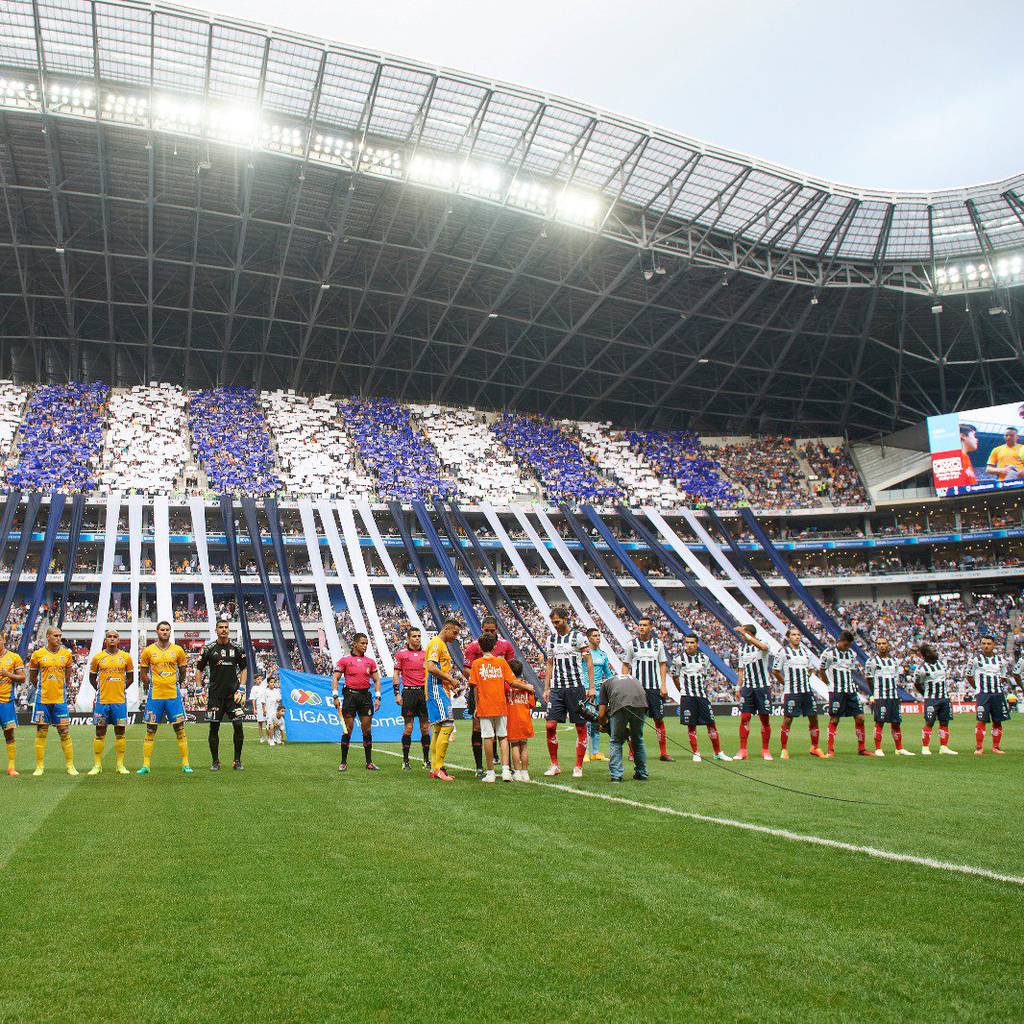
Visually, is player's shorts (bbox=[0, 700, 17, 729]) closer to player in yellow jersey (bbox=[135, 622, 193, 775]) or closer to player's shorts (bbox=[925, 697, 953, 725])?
player in yellow jersey (bbox=[135, 622, 193, 775])

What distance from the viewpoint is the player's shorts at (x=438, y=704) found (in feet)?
41.3

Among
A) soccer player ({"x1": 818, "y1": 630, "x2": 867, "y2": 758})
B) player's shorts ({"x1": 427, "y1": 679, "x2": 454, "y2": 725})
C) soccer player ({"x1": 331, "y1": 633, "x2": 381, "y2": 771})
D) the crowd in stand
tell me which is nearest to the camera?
player's shorts ({"x1": 427, "y1": 679, "x2": 454, "y2": 725})

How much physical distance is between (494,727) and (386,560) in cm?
3401

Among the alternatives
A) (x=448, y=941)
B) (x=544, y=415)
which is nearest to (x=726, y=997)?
(x=448, y=941)

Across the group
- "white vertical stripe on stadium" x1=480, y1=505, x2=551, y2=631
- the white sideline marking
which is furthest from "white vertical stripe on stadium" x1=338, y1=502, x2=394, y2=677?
the white sideline marking

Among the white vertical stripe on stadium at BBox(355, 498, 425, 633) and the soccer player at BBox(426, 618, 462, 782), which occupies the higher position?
the white vertical stripe on stadium at BBox(355, 498, 425, 633)

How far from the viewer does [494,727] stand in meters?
11.7

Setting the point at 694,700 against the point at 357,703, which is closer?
the point at 357,703

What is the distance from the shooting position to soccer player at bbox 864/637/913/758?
54.7 ft

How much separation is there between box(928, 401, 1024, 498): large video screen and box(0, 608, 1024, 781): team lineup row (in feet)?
125

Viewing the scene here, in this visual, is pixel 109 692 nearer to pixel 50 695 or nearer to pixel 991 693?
pixel 50 695

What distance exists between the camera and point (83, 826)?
8375 mm

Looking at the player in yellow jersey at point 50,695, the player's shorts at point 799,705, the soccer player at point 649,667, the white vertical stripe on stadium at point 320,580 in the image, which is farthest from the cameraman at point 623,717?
the white vertical stripe on stadium at point 320,580

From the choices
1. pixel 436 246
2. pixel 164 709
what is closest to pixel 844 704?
A: pixel 164 709
